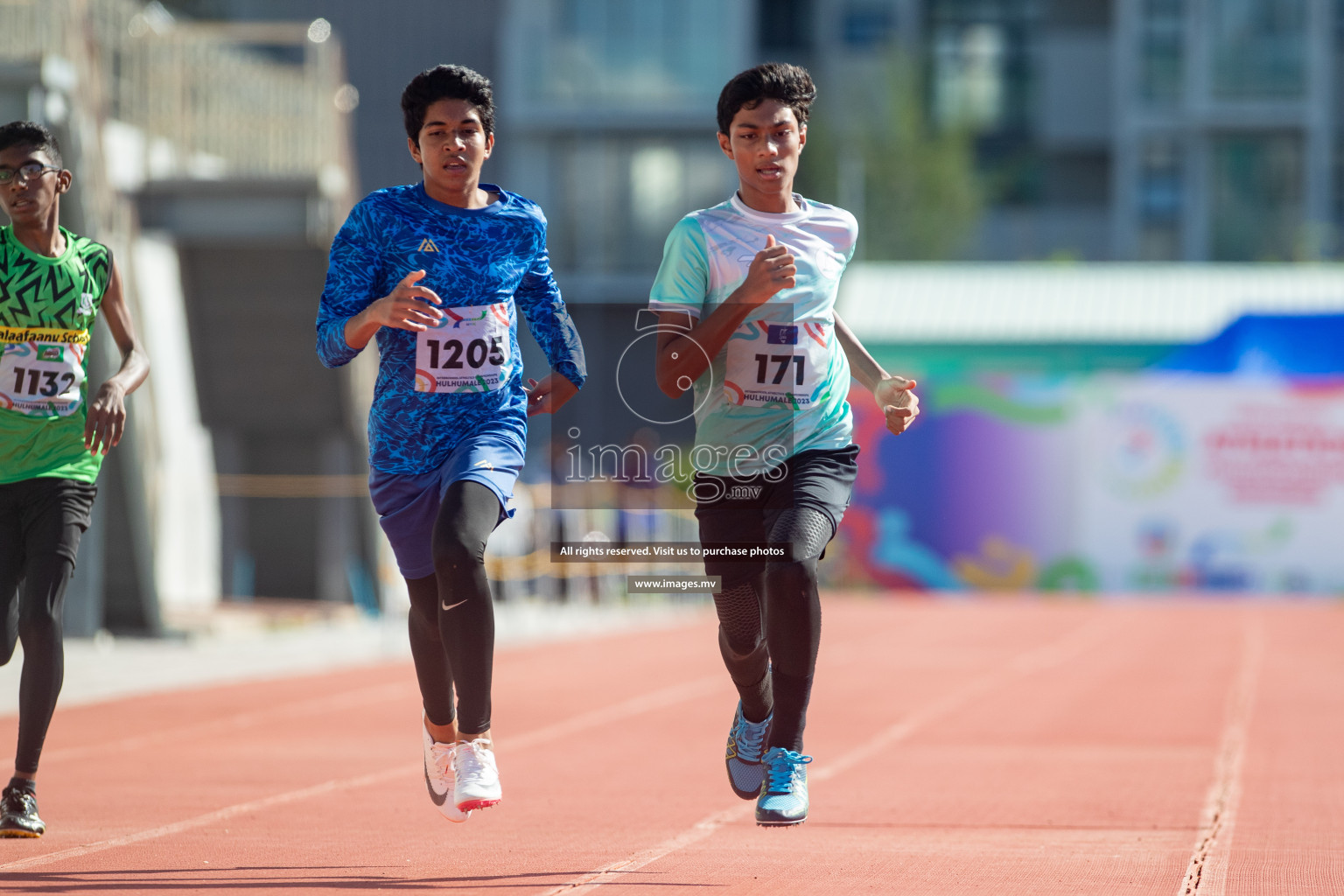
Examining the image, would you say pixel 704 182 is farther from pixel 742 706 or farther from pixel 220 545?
pixel 742 706

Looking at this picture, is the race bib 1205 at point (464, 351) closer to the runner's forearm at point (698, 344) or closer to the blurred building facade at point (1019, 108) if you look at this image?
the runner's forearm at point (698, 344)

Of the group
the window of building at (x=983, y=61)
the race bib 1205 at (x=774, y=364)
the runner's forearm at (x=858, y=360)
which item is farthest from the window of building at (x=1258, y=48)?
the race bib 1205 at (x=774, y=364)

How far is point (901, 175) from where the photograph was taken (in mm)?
47062

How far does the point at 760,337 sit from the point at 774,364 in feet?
0.29

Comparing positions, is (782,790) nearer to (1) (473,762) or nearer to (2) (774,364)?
(1) (473,762)

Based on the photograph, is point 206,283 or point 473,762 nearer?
point 473,762

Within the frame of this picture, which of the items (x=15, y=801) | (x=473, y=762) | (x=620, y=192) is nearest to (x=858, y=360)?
(x=473, y=762)

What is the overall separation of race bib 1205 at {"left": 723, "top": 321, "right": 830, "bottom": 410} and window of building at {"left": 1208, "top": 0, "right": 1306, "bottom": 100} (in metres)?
42.3

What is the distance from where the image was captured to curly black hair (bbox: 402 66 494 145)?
5.67 m

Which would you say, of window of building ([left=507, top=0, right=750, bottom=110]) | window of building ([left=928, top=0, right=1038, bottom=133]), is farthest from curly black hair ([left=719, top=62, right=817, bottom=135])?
window of building ([left=928, top=0, right=1038, bottom=133])

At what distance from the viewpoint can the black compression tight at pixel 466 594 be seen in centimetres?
550

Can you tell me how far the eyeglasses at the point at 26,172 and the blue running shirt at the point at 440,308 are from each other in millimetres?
973

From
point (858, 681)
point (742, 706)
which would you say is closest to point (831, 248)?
point (742, 706)

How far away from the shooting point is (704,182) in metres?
46.0
